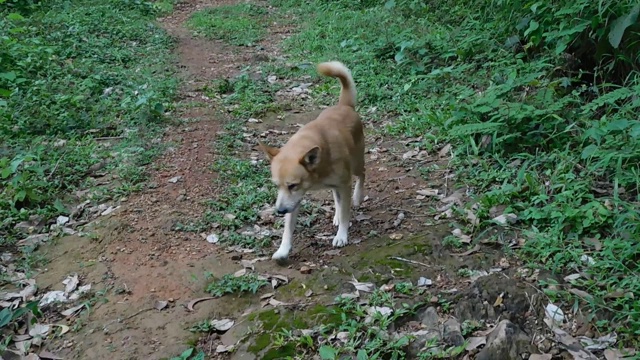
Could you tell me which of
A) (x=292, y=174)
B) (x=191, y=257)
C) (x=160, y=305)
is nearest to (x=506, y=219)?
(x=292, y=174)

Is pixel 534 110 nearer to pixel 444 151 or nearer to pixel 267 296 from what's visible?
pixel 444 151

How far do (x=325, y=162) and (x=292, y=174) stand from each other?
1.24 ft

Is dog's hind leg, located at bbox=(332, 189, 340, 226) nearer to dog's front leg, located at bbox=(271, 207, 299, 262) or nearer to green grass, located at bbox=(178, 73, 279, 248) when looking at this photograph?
dog's front leg, located at bbox=(271, 207, 299, 262)

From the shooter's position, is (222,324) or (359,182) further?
(359,182)

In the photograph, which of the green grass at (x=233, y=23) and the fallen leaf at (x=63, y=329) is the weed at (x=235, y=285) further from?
the green grass at (x=233, y=23)

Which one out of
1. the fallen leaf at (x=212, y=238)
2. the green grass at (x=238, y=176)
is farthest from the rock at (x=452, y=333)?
the fallen leaf at (x=212, y=238)

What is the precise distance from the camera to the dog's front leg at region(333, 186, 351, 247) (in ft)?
16.9

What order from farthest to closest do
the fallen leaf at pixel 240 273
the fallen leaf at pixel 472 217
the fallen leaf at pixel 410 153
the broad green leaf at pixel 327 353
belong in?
the fallen leaf at pixel 410 153 < the fallen leaf at pixel 472 217 < the fallen leaf at pixel 240 273 < the broad green leaf at pixel 327 353

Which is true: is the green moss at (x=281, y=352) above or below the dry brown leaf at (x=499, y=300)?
below

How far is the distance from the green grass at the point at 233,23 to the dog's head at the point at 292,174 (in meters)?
7.57

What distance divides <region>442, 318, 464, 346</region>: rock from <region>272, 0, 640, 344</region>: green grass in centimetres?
79

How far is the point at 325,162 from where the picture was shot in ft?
16.3

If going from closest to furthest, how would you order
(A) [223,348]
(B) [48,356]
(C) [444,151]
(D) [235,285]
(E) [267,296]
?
(A) [223,348] → (B) [48,356] → (E) [267,296] → (D) [235,285] → (C) [444,151]

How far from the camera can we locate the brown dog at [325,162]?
475 cm
